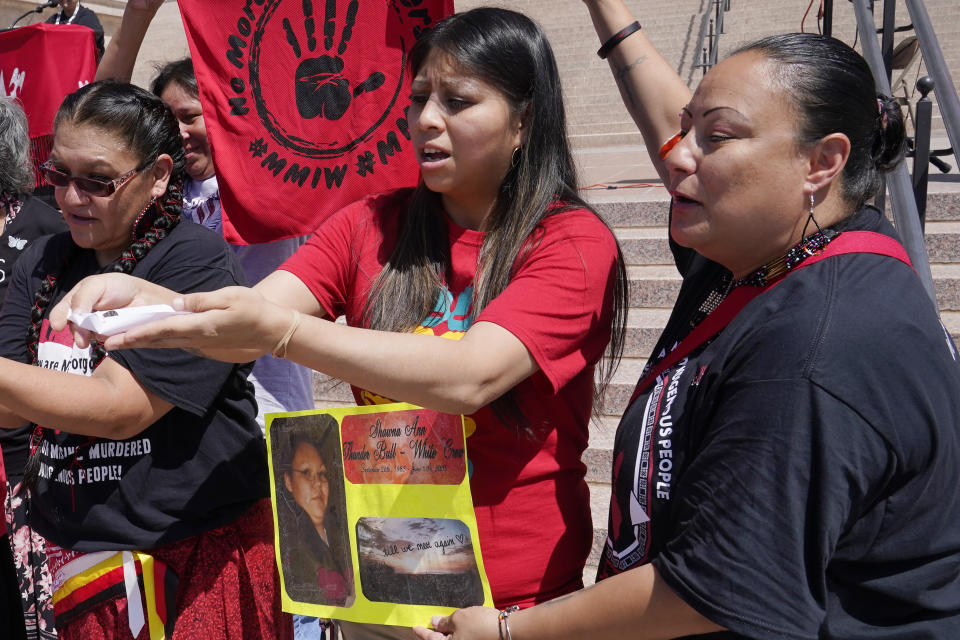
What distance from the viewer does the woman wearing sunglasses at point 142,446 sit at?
1.97 metres

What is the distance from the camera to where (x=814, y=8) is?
12930 mm

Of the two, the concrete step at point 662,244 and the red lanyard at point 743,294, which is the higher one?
the red lanyard at point 743,294

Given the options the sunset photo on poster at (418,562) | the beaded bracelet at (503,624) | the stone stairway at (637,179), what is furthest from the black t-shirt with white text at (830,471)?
the stone stairway at (637,179)

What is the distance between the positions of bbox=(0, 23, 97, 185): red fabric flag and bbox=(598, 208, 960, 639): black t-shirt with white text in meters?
4.17

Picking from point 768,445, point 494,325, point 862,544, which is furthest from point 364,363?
point 862,544

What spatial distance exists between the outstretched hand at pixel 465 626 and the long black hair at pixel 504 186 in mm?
551

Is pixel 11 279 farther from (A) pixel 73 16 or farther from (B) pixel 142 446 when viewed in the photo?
(A) pixel 73 16

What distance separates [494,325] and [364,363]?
24cm

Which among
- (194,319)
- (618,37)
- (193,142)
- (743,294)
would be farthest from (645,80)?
(193,142)

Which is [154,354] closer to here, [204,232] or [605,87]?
[204,232]

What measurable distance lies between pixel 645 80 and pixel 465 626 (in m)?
1.18

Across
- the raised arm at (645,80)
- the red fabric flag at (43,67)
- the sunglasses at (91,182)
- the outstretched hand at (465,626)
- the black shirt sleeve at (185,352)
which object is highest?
the red fabric flag at (43,67)

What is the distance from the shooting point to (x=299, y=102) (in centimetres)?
294

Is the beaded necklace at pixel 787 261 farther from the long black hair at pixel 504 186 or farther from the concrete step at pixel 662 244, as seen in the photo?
the concrete step at pixel 662 244
